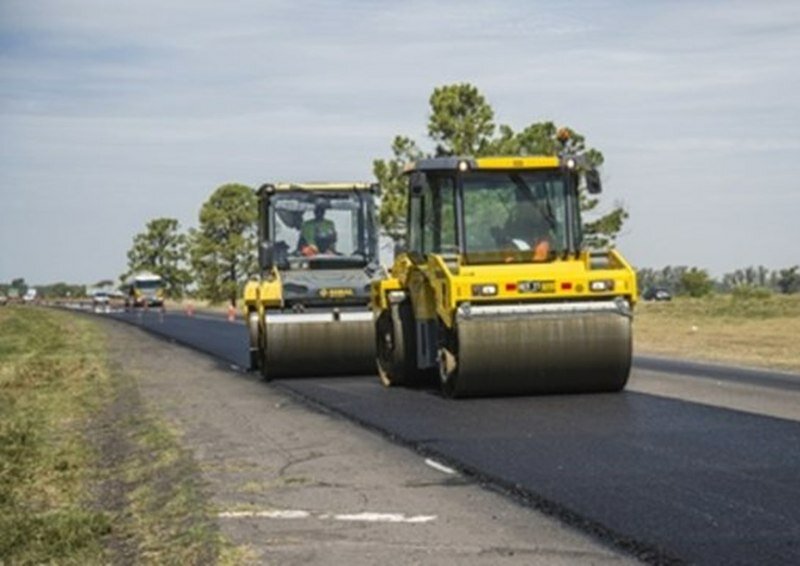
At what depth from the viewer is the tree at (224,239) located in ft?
294

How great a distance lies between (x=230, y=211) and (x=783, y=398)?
7732 cm

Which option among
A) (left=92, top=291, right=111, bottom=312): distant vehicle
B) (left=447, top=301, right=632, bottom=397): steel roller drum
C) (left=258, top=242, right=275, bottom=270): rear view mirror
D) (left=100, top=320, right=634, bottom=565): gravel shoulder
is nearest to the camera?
(left=100, top=320, right=634, bottom=565): gravel shoulder

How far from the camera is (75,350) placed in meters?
33.7

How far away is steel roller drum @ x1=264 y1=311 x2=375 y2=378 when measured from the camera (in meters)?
20.4

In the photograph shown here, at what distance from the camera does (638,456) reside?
35.3 feet

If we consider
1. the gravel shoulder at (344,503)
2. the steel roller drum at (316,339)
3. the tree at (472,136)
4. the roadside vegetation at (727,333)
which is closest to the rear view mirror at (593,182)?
the gravel shoulder at (344,503)

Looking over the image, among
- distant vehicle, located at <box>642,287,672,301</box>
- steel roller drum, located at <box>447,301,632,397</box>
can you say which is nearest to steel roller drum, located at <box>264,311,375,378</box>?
steel roller drum, located at <box>447,301,632,397</box>

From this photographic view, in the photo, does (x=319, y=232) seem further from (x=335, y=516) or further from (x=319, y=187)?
(x=335, y=516)

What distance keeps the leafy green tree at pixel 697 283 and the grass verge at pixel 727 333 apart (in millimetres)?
31416

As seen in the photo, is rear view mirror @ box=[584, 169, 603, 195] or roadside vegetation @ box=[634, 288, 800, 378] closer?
rear view mirror @ box=[584, 169, 603, 195]

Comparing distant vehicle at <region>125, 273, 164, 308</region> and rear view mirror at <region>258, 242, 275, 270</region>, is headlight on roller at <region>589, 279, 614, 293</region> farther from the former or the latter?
distant vehicle at <region>125, 273, 164, 308</region>

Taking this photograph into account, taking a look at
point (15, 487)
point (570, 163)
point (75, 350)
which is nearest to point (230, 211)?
point (75, 350)

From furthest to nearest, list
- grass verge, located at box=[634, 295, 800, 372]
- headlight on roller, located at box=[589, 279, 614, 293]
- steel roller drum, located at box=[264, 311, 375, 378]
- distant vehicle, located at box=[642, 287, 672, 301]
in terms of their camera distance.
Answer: distant vehicle, located at box=[642, 287, 672, 301] → grass verge, located at box=[634, 295, 800, 372] → steel roller drum, located at box=[264, 311, 375, 378] → headlight on roller, located at box=[589, 279, 614, 293]

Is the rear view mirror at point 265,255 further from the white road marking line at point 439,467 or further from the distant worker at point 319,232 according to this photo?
the white road marking line at point 439,467
